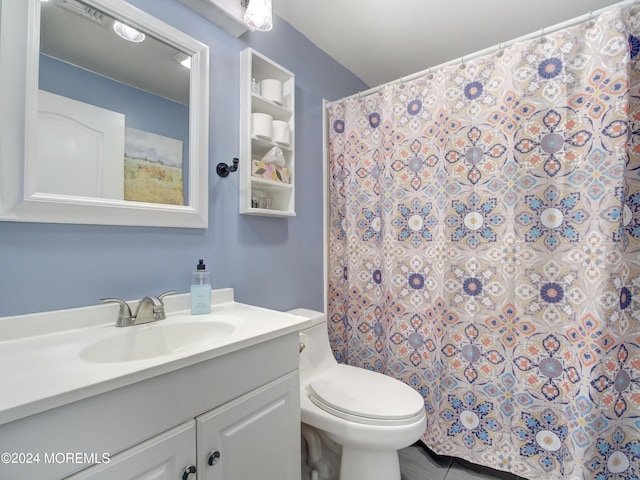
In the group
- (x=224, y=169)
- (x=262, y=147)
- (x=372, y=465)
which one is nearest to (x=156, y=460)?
(x=372, y=465)

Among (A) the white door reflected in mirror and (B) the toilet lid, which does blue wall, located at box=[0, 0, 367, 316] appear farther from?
(B) the toilet lid

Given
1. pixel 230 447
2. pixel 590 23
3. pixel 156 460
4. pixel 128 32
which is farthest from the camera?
pixel 590 23

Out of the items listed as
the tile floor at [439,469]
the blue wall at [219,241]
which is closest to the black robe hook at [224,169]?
the blue wall at [219,241]

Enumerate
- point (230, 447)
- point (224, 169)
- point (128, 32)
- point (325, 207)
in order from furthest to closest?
point (325, 207) < point (224, 169) < point (128, 32) < point (230, 447)

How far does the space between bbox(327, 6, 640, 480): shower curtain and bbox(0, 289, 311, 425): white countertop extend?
0.85 m

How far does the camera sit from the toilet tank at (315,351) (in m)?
1.39

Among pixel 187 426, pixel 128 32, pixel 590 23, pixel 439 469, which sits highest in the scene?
pixel 590 23

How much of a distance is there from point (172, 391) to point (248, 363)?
0.20 m

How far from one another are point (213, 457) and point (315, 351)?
770 mm

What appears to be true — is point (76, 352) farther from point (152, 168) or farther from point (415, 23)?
point (415, 23)

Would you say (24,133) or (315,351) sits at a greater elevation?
Answer: (24,133)

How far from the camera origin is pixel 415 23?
5.29 ft

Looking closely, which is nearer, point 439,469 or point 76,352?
point 76,352

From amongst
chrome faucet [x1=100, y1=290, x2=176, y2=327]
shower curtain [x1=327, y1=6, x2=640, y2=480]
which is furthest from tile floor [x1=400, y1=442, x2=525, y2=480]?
chrome faucet [x1=100, y1=290, x2=176, y2=327]
